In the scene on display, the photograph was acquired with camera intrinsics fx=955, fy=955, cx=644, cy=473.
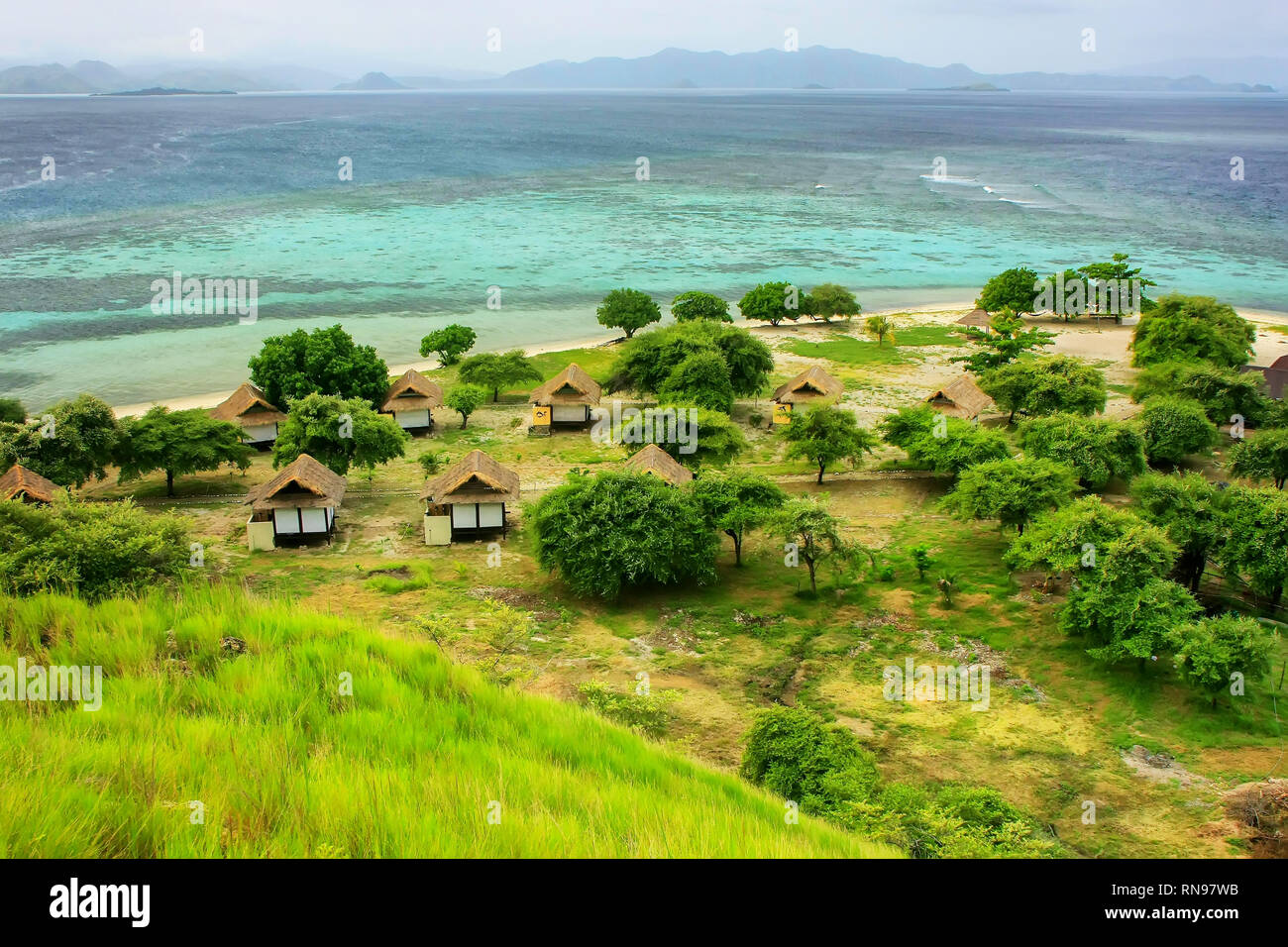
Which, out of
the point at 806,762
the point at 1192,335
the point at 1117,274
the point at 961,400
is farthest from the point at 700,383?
the point at 1117,274

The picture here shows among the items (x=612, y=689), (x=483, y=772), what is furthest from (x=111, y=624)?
(x=612, y=689)

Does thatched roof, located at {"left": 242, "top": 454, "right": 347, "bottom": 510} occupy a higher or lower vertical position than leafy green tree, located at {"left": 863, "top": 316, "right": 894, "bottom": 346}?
lower

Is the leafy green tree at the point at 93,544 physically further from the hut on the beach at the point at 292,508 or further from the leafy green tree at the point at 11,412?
the leafy green tree at the point at 11,412

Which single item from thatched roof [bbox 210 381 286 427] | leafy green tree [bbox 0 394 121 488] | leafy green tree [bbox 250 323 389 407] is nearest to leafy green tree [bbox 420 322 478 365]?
leafy green tree [bbox 250 323 389 407]

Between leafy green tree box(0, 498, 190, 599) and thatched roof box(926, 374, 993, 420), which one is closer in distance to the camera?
leafy green tree box(0, 498, 190, 599)

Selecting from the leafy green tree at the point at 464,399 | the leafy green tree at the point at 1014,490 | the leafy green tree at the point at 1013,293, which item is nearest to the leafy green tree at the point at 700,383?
the leafy green tree at the point at 464,399

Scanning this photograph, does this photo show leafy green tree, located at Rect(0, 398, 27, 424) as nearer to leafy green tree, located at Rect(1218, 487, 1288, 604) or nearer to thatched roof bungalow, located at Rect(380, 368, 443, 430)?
thatched roof bungalow, located at Rect(380, 368, 443, 430)
